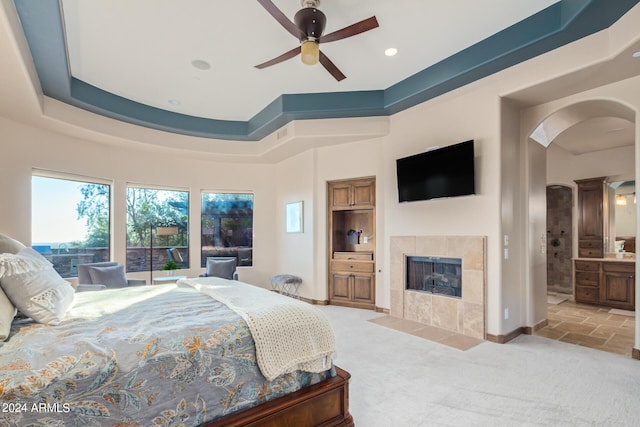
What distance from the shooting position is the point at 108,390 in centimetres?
129

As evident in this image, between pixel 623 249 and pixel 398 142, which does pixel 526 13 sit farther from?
pixel 623 249

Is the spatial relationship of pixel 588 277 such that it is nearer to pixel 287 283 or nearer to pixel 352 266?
pixel 352 266

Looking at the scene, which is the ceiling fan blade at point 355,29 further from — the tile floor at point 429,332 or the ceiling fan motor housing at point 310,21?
the tile floor at point 429,332

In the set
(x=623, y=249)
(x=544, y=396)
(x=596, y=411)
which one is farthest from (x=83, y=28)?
(x=623, y=249)

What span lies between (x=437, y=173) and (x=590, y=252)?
4.00m

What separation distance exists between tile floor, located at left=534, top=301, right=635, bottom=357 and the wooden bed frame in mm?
3221

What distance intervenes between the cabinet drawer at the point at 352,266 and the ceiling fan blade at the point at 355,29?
3478 millimetres

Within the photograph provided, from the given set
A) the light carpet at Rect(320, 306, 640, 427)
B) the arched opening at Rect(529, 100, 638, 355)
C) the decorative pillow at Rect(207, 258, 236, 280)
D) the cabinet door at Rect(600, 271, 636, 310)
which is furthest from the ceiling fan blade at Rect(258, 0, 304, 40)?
the cabinet door at Rect(600, 271, 636, 310)

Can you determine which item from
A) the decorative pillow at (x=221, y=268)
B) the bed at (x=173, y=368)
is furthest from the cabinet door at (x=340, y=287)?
the bed at (x=173, y=368)

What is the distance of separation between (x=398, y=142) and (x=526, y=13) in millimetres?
2099

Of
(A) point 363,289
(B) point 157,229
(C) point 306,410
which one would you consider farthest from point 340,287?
(C) point 306,410

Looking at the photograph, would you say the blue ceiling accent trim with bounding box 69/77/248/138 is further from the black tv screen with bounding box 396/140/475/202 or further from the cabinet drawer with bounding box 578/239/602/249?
the cabinet drawer with bounding box 578/239/602/249

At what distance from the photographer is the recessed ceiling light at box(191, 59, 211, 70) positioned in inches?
146

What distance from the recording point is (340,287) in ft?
18.0
